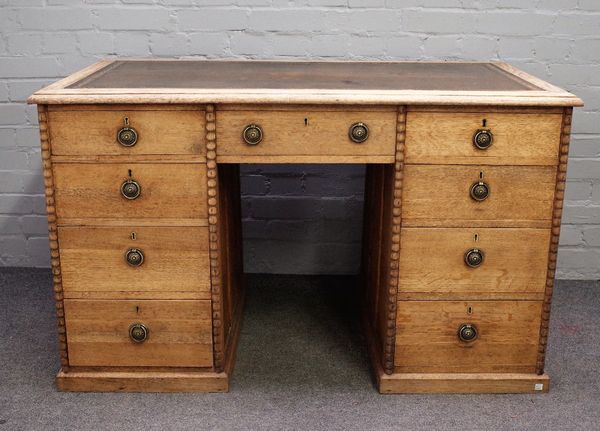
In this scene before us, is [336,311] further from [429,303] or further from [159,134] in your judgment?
[159,134]

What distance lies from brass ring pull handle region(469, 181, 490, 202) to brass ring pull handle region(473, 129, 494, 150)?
105 millimetres

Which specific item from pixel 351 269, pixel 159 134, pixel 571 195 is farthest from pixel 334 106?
pixel 571 195

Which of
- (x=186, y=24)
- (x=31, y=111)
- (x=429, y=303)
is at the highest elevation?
(x=186, y=24)

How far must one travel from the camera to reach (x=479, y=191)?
2.12 m

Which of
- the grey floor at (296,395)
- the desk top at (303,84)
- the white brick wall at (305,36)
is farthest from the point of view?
the white brick wall at (305,36)

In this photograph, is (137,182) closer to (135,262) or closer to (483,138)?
(135,262)

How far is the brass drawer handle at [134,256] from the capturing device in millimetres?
2164

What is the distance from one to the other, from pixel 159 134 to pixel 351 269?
1.33 m

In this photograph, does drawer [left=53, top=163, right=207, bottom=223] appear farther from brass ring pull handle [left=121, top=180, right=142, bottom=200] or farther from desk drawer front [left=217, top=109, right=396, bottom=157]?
desk drawer front [left=217, top=109, right=396, bottom=157]

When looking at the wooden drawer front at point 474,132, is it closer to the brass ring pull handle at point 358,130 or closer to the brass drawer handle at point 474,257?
the brass ring pull handle at point 358,130

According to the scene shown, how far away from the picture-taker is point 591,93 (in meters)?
2.91

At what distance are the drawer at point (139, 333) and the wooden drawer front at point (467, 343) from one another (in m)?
0.60

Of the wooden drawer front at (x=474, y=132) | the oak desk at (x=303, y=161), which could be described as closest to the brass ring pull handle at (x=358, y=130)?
the oak desk at (x=303, y=161)

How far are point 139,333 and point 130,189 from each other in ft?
1.45
